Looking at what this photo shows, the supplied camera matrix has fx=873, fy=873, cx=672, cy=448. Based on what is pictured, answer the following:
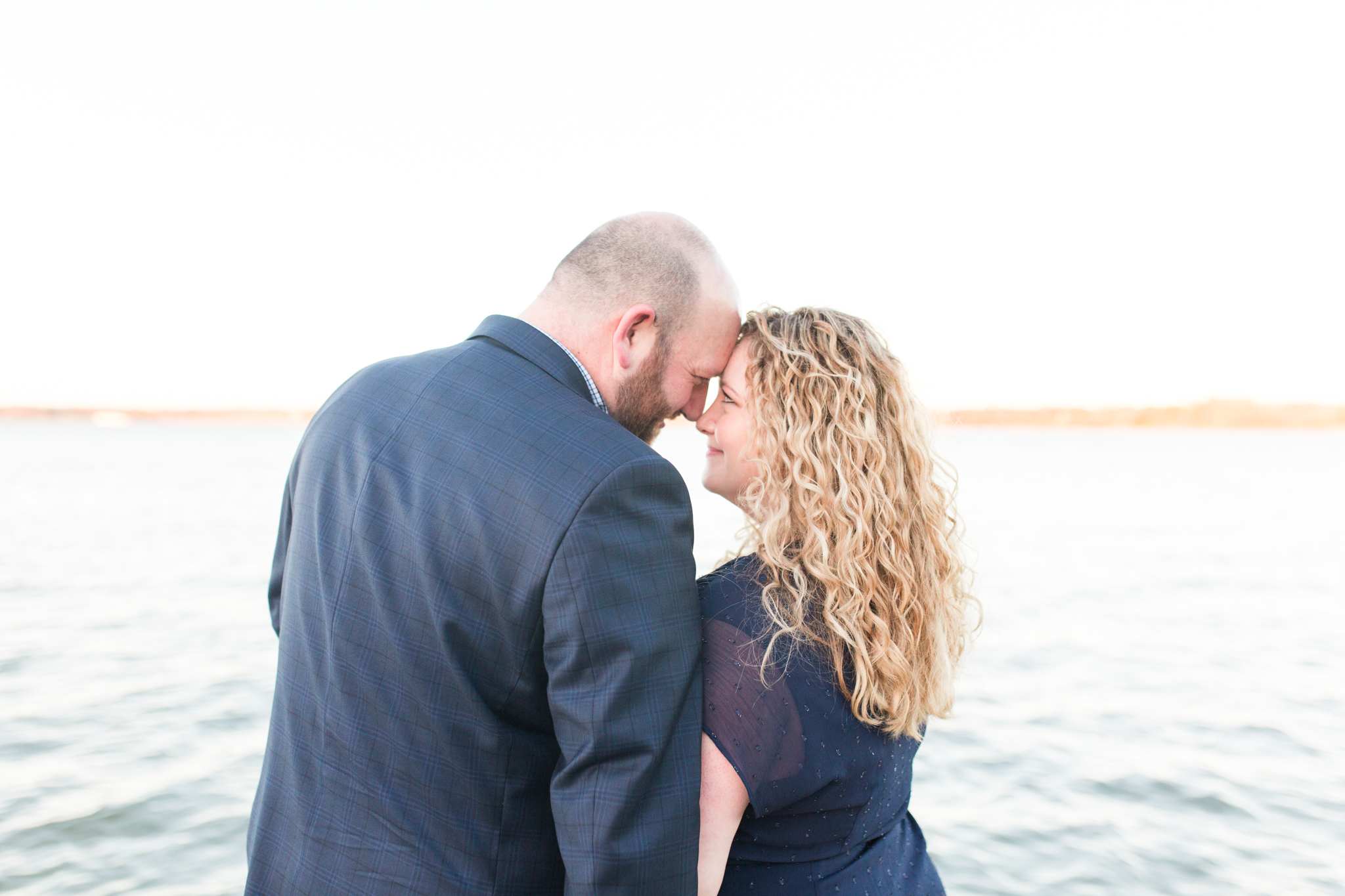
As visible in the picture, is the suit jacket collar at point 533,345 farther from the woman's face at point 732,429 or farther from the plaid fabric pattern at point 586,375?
the woman's face at point 732,429

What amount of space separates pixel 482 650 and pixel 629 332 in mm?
766

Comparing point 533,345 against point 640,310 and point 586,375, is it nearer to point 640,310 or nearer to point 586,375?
point 586,375

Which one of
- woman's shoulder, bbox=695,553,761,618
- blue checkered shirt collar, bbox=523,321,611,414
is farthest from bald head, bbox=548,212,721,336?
woman's shoulder, bbox=695,553,761,618

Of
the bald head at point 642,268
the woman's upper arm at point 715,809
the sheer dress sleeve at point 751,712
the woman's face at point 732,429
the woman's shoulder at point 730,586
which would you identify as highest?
the bald head at point 642,268

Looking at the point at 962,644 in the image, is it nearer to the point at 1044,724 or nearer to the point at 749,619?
the point at 749,619

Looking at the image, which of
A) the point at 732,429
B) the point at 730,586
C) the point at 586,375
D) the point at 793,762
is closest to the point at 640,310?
the point at 586,375

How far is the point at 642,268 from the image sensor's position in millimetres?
1906

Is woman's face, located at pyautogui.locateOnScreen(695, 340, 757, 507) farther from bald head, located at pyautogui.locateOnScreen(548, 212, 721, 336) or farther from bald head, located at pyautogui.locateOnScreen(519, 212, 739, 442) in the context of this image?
bald head, located at pyautogui.locateOnScreen(548, 212, 721, 336)

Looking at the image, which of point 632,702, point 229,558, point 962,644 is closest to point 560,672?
point 632,702

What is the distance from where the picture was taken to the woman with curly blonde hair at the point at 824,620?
1658 millimetres

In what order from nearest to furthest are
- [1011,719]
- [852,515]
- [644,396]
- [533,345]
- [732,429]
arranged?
1. [533,345]
2. [852,515]
3. [644,396]
4. [732,429]
5. [1011,719]

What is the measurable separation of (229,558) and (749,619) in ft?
61.0

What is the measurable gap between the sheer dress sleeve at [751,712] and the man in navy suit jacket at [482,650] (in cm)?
8

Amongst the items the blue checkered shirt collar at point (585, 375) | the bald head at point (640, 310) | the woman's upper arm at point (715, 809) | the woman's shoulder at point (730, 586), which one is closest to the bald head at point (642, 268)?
the bald head at point (640, 310)
